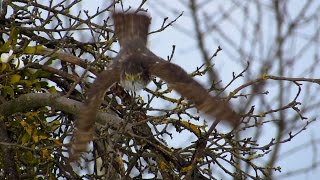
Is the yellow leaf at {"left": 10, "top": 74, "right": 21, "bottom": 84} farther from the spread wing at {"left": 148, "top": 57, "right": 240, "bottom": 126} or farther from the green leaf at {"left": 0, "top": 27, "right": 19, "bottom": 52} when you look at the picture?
the spread wing at {"left": 148, "top": 57, "right": 240, "bottom": 126}

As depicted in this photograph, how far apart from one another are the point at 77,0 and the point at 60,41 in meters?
0.19

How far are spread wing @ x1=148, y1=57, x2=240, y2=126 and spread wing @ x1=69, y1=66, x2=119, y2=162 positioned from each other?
0.12 metres

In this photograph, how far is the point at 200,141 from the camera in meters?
2.40

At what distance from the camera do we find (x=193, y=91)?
175 cm

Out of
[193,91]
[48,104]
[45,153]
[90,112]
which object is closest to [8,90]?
[48,104]

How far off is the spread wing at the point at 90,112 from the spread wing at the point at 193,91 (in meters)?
0.12

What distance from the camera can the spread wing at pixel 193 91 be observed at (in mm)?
1616

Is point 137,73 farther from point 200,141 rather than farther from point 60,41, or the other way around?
point 60,41

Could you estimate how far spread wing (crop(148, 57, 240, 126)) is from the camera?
162 centimetres

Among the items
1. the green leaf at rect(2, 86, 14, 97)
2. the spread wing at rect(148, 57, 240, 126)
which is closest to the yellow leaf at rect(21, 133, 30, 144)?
the green leaf at rect(2, 86, 14, 97)

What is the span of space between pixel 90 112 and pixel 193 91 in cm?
33

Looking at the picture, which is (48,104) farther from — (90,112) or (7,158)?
(90,112)

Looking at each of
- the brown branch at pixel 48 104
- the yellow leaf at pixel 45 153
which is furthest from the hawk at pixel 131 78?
the yellow leaf at pixel 45 153

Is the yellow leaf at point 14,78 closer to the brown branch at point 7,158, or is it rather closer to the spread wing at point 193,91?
the brown branch at point 7,158
